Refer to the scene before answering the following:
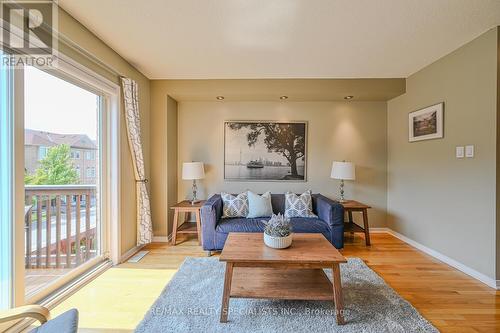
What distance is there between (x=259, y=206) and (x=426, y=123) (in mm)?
2564

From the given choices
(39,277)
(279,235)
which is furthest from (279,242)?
(39,277)

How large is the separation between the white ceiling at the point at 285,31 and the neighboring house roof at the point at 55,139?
3.52 ft

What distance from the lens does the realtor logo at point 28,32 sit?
1585 mm

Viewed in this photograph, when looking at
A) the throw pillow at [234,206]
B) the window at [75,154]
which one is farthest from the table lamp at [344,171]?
the window at [75,154]

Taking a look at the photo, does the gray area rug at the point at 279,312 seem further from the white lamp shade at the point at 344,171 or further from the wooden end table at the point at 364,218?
the white lamp shade at the point at 344,171

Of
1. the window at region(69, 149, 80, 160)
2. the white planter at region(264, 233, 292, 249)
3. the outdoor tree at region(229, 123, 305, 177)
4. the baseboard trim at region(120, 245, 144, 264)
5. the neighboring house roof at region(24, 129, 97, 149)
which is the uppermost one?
the outdoor tree at region(229, 123, 305, 177)

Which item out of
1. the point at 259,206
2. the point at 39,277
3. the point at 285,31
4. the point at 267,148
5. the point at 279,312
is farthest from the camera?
the point at 267,148

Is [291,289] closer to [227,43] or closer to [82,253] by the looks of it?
[82,253]

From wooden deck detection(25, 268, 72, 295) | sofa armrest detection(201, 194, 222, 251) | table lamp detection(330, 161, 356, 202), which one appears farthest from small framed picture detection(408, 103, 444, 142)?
wooden deck detection(25, 268, 72, 295)

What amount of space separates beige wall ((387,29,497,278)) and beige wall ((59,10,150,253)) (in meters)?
3.96

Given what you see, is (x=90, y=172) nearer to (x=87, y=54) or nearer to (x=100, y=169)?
(x=100, y=169)

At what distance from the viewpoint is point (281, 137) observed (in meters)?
3.93

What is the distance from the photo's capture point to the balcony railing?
1955 mm

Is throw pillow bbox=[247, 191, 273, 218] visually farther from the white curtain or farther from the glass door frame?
the glass door frame
